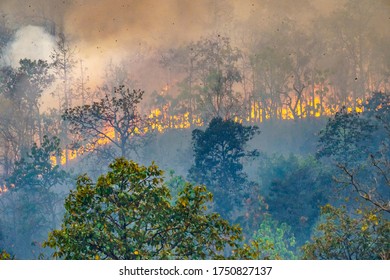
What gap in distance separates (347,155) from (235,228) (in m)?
23.4

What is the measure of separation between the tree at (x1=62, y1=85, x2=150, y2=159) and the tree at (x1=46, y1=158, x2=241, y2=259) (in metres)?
24.8

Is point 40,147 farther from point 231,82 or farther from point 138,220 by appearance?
point 138,220

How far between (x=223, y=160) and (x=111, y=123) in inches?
269

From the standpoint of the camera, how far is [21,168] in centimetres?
4653

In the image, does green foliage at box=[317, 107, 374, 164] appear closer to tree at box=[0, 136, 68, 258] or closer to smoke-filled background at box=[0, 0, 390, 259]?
smoke-filled background at box=[0, 0, 390, 259]

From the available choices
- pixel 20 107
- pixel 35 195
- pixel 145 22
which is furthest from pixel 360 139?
pixel 20 107

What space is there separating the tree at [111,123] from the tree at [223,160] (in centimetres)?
409

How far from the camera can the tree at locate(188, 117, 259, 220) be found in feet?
139

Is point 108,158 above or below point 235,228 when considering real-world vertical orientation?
above

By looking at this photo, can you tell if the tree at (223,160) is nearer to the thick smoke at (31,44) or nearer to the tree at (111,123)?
the tree at (111,123)

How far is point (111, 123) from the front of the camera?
150 ft

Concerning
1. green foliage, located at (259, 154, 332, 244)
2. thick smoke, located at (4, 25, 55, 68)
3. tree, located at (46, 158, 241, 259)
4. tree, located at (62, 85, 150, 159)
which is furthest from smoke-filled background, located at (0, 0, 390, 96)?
tree, located at (46, 158, 241, 259)

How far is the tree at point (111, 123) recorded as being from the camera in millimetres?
45312
